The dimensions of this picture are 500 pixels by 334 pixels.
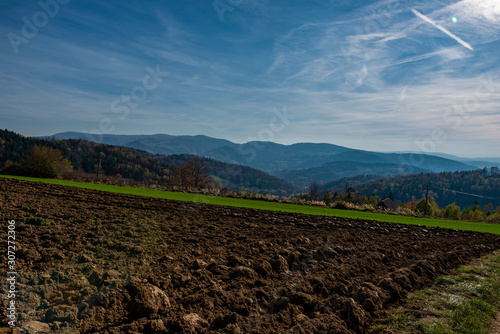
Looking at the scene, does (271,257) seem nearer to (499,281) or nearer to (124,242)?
(124,242)

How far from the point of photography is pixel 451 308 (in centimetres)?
614

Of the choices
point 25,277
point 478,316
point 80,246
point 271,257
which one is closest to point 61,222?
point 80,246

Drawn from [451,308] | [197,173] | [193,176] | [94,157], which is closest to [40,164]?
[197,173]

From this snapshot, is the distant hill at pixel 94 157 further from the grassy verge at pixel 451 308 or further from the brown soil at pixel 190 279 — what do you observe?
the grassy verge at pixel 451 308

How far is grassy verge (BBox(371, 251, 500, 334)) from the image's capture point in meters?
5.20

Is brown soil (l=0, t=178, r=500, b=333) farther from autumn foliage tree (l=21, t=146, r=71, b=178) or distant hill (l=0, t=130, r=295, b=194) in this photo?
distant hill (l=0, t=130, r=295, b=194)

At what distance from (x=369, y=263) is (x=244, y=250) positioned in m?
3.93

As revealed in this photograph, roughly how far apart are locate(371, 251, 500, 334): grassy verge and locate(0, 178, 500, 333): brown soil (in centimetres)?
38

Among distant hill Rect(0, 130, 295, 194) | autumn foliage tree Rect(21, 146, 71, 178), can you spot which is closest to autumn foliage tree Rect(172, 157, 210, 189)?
distant hill Rect(0, 130, 295, 194)

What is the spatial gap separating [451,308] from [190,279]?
5.76 meters

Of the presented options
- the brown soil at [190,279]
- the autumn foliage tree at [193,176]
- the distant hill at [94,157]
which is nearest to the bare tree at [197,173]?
the autumn foliage tree at [193,176]

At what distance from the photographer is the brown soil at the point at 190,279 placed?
444 centimetres

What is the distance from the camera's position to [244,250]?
878 cm

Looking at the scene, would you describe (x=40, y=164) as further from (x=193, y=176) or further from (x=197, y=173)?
(x=193, y=176)
